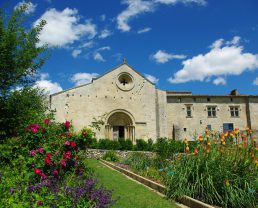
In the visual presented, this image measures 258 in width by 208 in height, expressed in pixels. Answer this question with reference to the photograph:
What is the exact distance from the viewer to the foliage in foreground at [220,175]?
5.45 meters

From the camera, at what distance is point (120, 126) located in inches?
1185

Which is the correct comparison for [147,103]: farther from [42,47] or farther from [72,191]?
[72,191]

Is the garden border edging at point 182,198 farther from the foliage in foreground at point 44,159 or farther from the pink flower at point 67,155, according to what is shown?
the pink flower at point 67,155

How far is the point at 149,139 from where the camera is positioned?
29.0 m

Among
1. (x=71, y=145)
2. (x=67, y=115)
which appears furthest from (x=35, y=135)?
(x=67, y=115)

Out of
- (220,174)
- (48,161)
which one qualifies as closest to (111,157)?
(48,161)

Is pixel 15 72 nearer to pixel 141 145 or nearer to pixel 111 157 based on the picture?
pixel 111 157

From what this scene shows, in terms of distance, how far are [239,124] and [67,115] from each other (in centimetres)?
2163

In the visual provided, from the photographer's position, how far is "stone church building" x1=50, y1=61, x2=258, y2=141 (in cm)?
2753

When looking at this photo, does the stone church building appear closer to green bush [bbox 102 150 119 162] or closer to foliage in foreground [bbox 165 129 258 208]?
green bush [bbox 102 150 119 162]

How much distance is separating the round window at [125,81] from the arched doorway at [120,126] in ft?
Result: 9.53

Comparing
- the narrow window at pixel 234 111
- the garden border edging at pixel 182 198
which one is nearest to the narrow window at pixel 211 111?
the narrow window at pixel 234 111

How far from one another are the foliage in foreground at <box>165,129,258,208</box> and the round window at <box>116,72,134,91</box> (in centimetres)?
2296

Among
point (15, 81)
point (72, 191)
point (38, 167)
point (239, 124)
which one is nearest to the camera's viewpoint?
point (72, 191)
